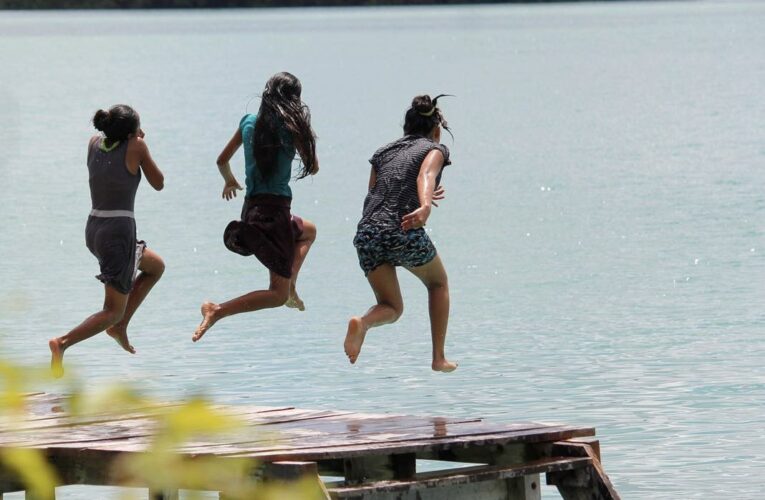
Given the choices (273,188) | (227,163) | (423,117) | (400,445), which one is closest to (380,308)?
(273,188)

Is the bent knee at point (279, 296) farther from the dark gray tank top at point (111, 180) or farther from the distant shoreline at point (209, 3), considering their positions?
the distant shoreline at point (209, 3)

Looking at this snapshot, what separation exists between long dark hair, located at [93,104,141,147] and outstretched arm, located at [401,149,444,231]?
1290 mm

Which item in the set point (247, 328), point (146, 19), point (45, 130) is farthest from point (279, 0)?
point (247, 328)

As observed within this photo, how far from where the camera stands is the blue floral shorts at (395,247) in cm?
755

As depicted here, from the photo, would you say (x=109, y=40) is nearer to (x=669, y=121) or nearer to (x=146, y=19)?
(x=146, y=19)

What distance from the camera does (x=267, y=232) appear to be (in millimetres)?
7887

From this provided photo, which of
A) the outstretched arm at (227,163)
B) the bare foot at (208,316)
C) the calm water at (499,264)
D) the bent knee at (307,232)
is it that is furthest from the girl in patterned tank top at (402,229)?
the calm water at (499,264)

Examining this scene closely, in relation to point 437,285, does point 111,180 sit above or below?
above

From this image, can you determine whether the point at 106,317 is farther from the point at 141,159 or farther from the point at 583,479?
the point at 583,479

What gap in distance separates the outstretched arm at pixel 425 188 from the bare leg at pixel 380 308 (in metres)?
0.25

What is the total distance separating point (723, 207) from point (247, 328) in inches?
347

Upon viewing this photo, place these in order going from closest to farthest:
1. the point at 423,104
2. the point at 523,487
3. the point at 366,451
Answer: the point at 366,451, the point at 523,487, the point at 423,104

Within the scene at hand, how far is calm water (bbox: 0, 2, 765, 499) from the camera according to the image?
34.6ft

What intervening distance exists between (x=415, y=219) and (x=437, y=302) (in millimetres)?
518
